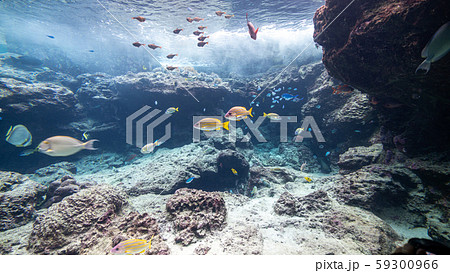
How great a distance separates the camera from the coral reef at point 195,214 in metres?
2.61

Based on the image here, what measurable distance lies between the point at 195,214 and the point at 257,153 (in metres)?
7.80

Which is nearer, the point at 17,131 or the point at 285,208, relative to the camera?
the point at 285,208

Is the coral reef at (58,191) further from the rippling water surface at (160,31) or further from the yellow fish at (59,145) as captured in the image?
the rippling water surface at (160,31)

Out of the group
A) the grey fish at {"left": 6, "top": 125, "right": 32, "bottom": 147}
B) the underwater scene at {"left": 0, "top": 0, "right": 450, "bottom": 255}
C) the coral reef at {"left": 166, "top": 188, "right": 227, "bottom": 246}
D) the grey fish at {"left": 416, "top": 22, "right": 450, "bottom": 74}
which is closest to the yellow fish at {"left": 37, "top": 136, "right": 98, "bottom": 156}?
the underwater scene at {"left": 0, "top": 0, "right": 450, "bottom": 255}

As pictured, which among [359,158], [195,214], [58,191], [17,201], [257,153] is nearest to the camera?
[195,214]

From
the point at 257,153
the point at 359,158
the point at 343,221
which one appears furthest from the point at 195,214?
the point at 257,153

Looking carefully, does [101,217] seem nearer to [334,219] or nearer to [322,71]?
[334,219]

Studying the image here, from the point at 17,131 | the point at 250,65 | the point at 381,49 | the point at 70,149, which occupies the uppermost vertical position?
the point at 250,65

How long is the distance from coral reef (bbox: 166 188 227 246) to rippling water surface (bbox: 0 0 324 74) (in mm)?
11585

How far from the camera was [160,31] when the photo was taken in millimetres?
20172

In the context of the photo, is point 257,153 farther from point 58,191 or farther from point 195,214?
point 58,191

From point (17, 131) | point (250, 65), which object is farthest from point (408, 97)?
point (250, 65)

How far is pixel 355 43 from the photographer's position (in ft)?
11.2

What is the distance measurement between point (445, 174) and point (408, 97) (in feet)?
5.88
